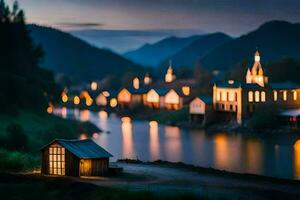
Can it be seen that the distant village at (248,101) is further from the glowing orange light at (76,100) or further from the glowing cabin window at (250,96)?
the glowing orange light at (76,100)

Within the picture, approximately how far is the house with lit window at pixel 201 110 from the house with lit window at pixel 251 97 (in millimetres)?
545

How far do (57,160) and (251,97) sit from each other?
3696 cm

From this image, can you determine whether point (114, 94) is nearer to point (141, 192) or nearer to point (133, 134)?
point (133, 134)

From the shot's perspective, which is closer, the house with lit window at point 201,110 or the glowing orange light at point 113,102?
the house with lit window at point 201,110

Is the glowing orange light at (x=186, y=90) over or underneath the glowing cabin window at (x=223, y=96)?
over

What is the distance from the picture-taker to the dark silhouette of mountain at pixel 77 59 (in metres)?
143

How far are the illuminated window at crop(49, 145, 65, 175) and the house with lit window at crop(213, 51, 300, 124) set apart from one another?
115 ft

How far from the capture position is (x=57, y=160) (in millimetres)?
27703

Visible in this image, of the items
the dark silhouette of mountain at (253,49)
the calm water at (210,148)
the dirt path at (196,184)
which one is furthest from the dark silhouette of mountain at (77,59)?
the dirt path at (196,184)

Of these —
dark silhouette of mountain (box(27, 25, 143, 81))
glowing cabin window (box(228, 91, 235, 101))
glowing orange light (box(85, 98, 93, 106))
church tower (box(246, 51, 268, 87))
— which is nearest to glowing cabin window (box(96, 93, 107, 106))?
glowing orange light (box(85, 98, 93, 106))

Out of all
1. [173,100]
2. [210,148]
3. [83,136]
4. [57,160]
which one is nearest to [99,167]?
[57,160]

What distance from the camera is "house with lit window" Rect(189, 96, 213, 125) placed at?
64.4 meters

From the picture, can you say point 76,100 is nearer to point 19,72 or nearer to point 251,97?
point 251,97

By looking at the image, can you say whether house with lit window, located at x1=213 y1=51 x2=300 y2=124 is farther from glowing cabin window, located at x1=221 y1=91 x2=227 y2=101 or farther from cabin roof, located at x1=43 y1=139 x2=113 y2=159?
cabin roof, located at x1=43 y1=139 x2=113 y2=159
